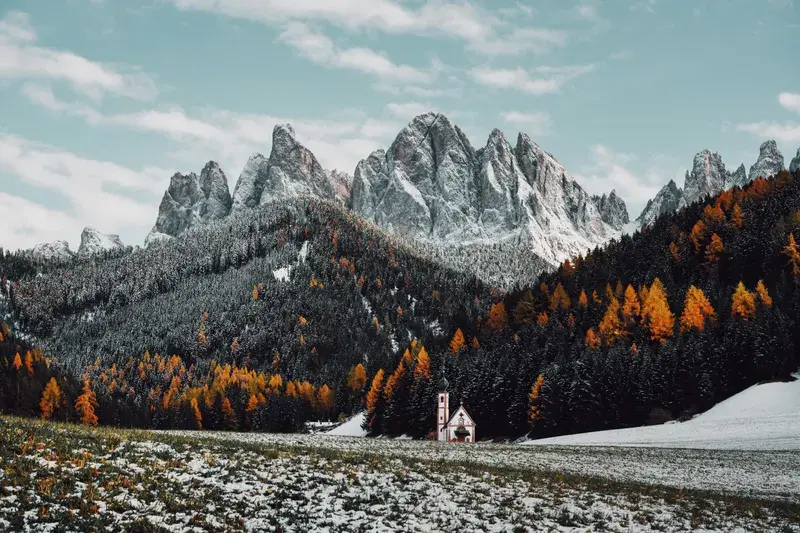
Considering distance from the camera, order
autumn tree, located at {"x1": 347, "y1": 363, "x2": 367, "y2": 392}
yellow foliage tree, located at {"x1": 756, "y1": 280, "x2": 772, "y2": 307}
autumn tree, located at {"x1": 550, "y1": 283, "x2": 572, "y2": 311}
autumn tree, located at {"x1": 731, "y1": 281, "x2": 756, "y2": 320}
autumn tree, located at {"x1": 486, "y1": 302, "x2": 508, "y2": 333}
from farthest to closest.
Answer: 1. autumn tree, located at {"x1": 347, "y1": 363, "x2": 367, "y2": 392}
2. autumn tree, located at {"x1": 486, "y1": 302, "x2": 508, "y2": 333}
3. autumn tree, located at {"x1": 550, "y1": 283, "x2": 572, "y2": 311}
4. yellow foliage tree, located at {"x1": 756, "y1": 280, "x2": 772, "y2": 307}
5. autumn tree, located at {"x1": 731, "y1": 281, "x2": 756, "y2": 320}

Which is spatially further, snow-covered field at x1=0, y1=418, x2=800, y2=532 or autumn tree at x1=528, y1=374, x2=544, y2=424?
autumn tree at x1=528, y1=374, x2=544, y2=424

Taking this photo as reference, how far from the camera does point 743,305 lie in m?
86.4

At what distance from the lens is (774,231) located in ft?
347

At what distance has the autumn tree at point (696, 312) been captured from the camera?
8788 centimetres

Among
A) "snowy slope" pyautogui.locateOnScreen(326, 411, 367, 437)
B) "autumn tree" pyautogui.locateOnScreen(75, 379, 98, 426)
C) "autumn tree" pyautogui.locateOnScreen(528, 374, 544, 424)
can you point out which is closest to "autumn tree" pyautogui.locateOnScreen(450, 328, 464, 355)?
"snowy slope" pyautogui.locateOnScreen(326, 411, 367, 437)

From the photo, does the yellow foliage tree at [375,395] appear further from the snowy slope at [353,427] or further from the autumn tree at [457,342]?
the autumn tree at [457,342]

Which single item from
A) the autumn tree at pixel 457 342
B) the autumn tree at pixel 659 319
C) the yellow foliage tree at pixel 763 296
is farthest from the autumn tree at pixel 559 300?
the yellow foliage tree at pixel 763 296

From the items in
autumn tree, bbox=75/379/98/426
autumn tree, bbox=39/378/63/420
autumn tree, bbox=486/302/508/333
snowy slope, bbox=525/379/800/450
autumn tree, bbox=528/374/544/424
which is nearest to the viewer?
snowy slope, bbox=525/379/800/450

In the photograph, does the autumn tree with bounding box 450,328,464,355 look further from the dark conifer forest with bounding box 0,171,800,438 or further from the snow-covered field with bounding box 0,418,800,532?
the snow-covered field with bounding box 0,418,800,532

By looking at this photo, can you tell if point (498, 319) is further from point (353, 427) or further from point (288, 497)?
point (288, 497)

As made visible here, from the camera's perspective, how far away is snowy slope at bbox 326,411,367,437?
364ft

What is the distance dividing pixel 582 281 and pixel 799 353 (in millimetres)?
52004

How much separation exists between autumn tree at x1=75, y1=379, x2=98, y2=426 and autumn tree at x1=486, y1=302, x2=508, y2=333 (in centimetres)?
6726

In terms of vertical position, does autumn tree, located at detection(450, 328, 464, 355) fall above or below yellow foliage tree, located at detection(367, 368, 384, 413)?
above
